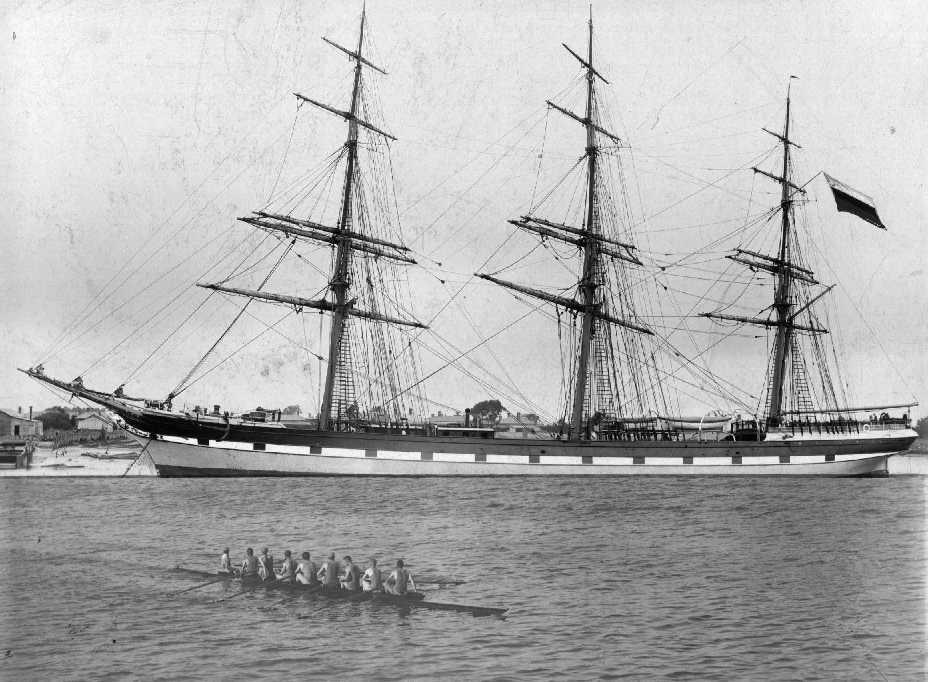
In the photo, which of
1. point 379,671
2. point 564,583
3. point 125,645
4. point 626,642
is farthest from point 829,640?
point 125,645

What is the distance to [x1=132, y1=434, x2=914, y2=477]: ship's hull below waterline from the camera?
147ft

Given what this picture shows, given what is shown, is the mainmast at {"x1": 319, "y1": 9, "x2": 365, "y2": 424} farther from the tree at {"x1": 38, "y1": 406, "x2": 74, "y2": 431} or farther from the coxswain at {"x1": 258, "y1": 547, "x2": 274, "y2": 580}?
the tree at {"x1": 38, "y1": 406, "x2": 74, "y2": 431}

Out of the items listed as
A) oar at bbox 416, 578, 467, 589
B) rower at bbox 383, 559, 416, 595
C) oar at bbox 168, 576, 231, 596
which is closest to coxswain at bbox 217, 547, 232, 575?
oar at bbox 168, 576, 231, 596

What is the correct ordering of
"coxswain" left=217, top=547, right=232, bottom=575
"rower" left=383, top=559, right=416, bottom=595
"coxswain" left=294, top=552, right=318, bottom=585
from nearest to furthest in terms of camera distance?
1. "rower" left=383, top=559, right=416, bottom=595
2. "coxswain" left=294, top=552, right=318, bottom=585
3. "coxswain" left=217, top=547, right=232, bottom=575

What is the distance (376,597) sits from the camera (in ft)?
64.5

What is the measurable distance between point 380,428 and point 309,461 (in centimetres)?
500

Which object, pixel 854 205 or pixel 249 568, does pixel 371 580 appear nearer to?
pixel 249 568

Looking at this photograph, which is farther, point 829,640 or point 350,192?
point 350,192

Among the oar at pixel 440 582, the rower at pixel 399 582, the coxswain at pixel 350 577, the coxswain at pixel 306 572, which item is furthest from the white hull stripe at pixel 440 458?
the rower at pixel 399 582

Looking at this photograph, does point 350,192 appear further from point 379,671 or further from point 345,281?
point 379,671

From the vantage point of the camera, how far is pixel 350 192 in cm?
4853

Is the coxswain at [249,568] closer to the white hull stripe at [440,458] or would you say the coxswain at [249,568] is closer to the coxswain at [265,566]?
the coxswain at [265,566]

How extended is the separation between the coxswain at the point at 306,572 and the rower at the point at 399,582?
1.74 m

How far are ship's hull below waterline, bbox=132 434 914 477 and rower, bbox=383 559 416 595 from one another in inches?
1019
